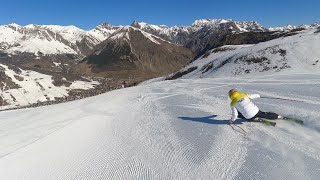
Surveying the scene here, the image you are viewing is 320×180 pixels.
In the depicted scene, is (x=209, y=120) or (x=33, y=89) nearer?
(x=209, y=120)

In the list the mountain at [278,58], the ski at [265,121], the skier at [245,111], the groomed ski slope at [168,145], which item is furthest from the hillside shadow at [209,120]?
the mountain at [278,58]

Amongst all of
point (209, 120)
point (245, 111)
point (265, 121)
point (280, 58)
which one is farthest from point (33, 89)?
point (265, 121)

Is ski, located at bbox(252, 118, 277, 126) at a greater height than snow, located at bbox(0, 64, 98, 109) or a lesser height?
greater

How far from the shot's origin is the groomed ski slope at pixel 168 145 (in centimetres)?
955

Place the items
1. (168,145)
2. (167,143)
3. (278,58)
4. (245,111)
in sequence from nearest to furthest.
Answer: (168,145)
(167,143)
(245,111)
(278,58)

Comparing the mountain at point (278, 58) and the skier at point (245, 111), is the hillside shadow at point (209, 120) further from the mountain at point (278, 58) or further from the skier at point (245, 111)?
the mountain at point (278, 58)

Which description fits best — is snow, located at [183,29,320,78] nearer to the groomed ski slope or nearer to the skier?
the groomed ski slope

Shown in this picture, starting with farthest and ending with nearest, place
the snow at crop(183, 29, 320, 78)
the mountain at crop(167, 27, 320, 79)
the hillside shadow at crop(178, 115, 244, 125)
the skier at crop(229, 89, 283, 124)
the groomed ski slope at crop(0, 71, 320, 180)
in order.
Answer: the mountain at crop(167, 27, 320, 79) < the snow at crop(183, 29, 320, 78) < the hillside shadow at crop(178, 115, 244, 125) < the skier at crop(229, 89, 283, 124) < the groomed ski slope at crop(0, 71, 320, 180)

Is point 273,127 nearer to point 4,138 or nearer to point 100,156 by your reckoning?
point 100,156

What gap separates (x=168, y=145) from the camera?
12.3m

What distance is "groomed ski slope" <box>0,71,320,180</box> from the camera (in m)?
9.55

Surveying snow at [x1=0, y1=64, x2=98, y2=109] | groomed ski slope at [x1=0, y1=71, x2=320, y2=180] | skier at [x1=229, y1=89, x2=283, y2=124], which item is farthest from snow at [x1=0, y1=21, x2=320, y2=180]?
snow at [x1=0, y1=64, x2=98, y2=109]

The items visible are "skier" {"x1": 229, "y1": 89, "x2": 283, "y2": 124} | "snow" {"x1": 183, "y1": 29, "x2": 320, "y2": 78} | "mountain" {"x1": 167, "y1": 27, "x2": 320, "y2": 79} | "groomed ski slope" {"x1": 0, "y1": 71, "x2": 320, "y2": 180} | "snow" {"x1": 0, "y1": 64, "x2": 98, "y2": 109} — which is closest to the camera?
"groomed ski slope" {"x1": 0, "y1": 71, "x2": 320, "y2": 180}

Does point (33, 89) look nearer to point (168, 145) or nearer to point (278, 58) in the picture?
point (278, 58)
